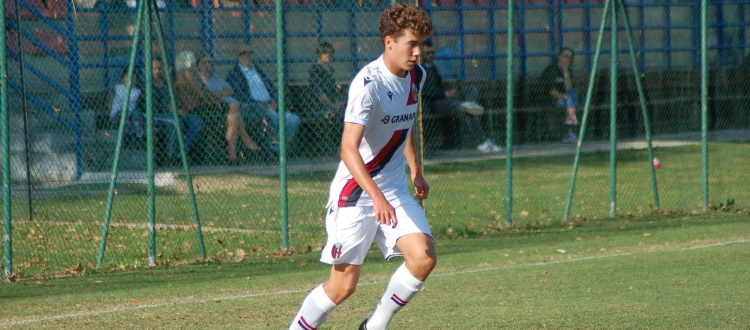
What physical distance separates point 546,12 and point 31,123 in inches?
386

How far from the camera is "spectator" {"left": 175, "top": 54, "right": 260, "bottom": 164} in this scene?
1058cm

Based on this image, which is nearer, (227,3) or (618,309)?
(618,309)

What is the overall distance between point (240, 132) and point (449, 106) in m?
4.45

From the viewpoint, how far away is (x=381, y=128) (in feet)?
18.0

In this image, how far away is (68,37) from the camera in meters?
11.4

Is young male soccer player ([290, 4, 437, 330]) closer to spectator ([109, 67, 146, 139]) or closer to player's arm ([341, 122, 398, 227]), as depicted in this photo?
player's arm ([341, 122, 398, 227])

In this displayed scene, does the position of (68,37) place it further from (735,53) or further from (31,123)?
(735,53)

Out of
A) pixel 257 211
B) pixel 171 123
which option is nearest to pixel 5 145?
pixel 171 123

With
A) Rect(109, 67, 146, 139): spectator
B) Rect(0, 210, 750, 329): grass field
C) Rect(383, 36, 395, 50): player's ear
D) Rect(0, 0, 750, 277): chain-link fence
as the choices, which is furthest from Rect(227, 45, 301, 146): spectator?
Rect(383, 36, 395, 50): player's ear

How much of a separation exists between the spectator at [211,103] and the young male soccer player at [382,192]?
523 cm

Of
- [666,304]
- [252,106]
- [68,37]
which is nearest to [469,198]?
[252,106]

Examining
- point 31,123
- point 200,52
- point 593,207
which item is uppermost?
point 200,52

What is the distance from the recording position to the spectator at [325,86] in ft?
37.3

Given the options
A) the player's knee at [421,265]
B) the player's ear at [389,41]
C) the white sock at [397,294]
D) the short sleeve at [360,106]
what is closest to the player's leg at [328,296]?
the white sock at [397,294]
